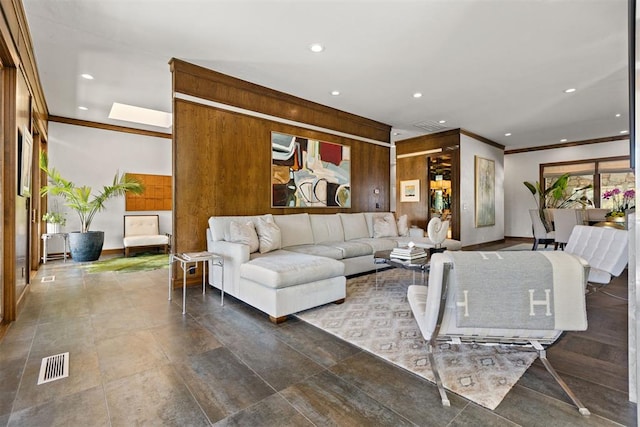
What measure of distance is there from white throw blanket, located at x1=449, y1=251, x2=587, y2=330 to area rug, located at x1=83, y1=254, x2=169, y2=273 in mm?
5048

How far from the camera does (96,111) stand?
18.8 ft

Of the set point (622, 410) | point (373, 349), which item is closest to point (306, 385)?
point (373, 349)

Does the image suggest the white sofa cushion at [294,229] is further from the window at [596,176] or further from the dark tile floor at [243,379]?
the window at [596,176]

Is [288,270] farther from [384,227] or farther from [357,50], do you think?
[384,227]

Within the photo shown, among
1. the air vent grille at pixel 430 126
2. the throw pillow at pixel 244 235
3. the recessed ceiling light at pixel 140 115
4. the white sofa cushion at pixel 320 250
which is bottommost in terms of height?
the white sofa cushion at pixel 320 250

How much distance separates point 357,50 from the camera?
11.4 ft

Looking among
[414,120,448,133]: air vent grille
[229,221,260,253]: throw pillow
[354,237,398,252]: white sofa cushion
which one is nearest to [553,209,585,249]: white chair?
[414,120,448,133]: air vent grille

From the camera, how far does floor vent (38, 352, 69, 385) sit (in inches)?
73.3

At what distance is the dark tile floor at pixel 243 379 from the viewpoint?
4.97 feet

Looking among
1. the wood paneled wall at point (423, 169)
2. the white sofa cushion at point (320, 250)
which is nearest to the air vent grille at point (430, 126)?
the wood paneled wall at point (423, 169)

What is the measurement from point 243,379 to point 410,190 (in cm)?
683

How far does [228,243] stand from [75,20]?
8.56 feet

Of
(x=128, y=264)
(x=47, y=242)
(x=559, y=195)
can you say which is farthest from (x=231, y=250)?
(x=559, y=195)

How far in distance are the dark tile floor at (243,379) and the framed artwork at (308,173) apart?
244 cm
